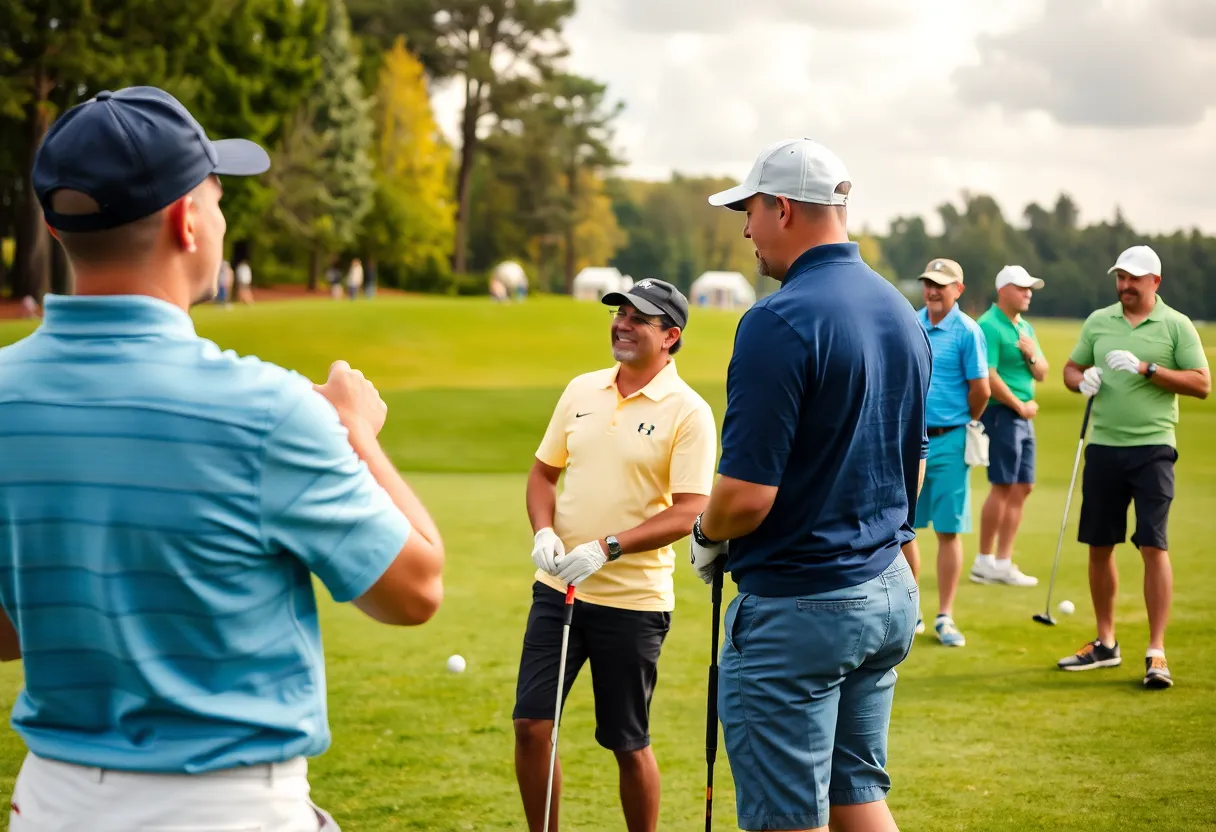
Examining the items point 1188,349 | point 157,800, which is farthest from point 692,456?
point 1188,349

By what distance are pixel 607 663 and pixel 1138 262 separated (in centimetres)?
459

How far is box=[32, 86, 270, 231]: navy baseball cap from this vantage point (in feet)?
6.66

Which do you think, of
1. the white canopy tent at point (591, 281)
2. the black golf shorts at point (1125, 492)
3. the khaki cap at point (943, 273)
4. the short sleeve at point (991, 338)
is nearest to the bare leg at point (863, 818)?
the black golf shorts at point (1125, 492)

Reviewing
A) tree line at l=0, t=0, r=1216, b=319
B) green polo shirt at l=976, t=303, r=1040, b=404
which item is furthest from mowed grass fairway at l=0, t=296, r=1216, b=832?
tree line at l=0, t=0, r=1216, b=319

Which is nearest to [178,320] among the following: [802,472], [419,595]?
[419,595]

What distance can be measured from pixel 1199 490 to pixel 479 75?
5458cm

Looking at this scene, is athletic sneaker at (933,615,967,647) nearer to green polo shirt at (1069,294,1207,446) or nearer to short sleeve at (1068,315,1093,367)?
green polo shirt at (1069,294,1207,446)

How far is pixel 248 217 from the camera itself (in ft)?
161

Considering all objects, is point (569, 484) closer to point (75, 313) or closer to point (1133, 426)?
point (75, 313)

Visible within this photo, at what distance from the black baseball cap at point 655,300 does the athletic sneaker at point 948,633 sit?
157 inches

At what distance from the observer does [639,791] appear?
485 centimetres

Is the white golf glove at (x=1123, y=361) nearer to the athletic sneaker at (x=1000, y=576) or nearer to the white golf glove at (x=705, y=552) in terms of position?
the athletic sneaker at (x=1000, y=576)

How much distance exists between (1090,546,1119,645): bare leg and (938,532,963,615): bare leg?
951 millimetres

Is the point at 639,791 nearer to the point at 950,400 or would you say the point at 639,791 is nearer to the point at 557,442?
the point at 557,442
